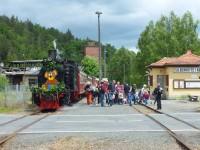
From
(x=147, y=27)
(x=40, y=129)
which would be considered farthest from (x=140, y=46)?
(x=40, y=129)

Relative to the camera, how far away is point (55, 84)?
38.9 meters

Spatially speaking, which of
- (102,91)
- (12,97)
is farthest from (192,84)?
(12,97)

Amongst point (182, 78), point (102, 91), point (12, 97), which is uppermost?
point (182, 78)

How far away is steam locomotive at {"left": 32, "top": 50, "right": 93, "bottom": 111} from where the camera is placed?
37062mm

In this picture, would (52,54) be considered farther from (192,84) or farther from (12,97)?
(192,84)

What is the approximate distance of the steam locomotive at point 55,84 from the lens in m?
37.1

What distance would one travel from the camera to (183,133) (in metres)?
19.1

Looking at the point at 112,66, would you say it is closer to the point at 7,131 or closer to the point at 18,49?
the point at 18,49

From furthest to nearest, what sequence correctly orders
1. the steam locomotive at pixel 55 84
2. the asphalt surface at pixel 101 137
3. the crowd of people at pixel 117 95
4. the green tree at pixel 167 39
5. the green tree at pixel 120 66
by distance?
the green tree at pixel 120 66, the green tree at pixel 167 39, the crowd of people at pixel 117 95, the steam locomotive at pixel 55 84, the asphalt surface at pixel 101 137

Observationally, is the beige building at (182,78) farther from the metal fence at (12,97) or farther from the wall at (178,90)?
the metal fence at (12,97)

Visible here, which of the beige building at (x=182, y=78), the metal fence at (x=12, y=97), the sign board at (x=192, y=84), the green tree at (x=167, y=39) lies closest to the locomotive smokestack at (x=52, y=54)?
the metal fence at (x=12, y=97)

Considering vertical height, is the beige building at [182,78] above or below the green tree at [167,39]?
below

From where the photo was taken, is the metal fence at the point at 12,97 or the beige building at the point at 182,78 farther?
the beige building at the point at 182,78

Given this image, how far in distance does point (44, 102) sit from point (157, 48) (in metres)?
53.5
